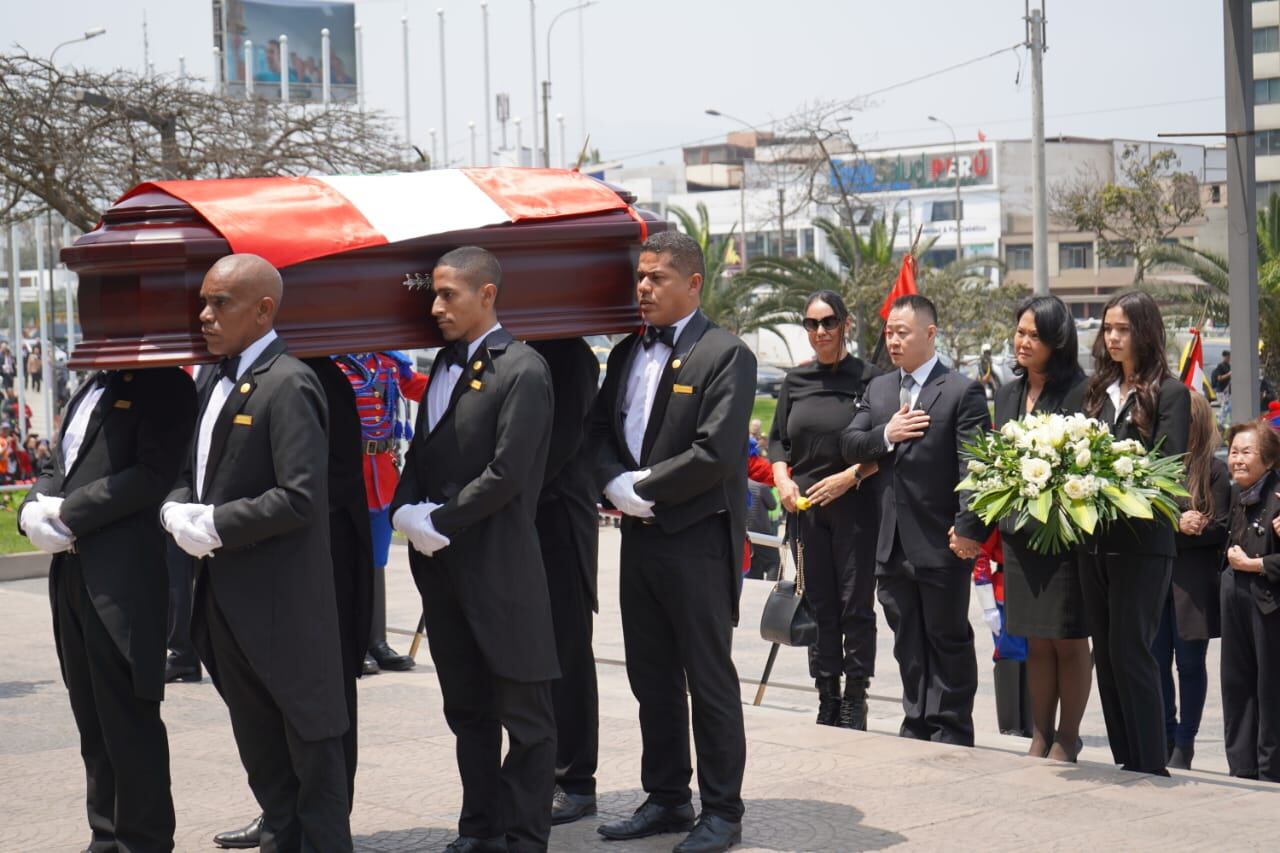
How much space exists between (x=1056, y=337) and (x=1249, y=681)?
205 centimetres

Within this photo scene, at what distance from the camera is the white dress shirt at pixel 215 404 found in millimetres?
4590

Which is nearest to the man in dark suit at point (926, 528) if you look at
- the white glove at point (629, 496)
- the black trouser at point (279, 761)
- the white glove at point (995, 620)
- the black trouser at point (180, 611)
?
the white glove at point (995, 620)

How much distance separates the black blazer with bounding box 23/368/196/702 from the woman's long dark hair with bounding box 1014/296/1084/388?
333 centimetres

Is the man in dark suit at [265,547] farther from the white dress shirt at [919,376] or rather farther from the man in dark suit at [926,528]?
the white dress shirt at [919,376]

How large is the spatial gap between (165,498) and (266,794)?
0.97 m

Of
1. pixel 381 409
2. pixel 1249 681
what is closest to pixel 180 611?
pixel 381 409

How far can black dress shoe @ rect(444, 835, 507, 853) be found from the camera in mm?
4980

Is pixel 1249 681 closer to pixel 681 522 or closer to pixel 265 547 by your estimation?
pixel 681 522

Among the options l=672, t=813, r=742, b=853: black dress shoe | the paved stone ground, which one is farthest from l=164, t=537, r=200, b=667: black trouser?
l=672, t=813, r=742, b=853: black dress shoe

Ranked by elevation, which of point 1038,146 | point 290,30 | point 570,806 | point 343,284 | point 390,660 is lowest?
point 390,660

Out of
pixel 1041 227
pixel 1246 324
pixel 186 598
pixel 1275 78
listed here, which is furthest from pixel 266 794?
pixel 1275 78

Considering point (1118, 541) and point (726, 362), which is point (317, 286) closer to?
point (726, 362)

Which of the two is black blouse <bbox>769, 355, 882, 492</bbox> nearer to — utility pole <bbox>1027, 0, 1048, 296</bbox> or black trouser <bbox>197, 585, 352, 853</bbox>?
black trouser <bbox>197, 585, 352, 853</bbox>

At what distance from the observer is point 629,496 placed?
16.7 ft
